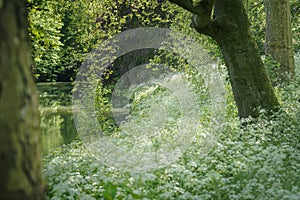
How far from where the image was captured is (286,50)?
34.6 ft

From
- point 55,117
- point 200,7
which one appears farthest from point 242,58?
point 55,117

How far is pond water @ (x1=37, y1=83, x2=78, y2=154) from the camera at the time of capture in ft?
43.0

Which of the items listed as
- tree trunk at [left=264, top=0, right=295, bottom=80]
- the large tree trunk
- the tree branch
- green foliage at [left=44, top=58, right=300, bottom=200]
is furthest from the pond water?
the large tree trunk

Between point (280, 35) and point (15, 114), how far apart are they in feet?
31.7

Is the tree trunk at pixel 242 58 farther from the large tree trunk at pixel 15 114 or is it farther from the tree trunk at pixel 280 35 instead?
the large tree trunk at pixel 15 114

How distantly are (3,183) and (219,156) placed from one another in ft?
13.0

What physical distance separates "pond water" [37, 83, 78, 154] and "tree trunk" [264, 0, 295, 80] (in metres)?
5.63

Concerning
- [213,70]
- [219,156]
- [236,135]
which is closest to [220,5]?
[236,135]

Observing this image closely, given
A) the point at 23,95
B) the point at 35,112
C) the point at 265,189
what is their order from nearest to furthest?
1. the point at 23,95
2. the point at 35,112
3. the point at 265,189

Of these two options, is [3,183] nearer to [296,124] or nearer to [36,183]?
[36,183]

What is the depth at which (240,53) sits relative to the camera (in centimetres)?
698

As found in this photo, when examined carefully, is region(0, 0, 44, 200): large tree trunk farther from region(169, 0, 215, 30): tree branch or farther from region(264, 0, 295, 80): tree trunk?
region(264, 0, 295, 80): tree trunk

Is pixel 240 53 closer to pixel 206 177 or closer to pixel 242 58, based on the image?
pixel 242 58

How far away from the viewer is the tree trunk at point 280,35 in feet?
33.9
